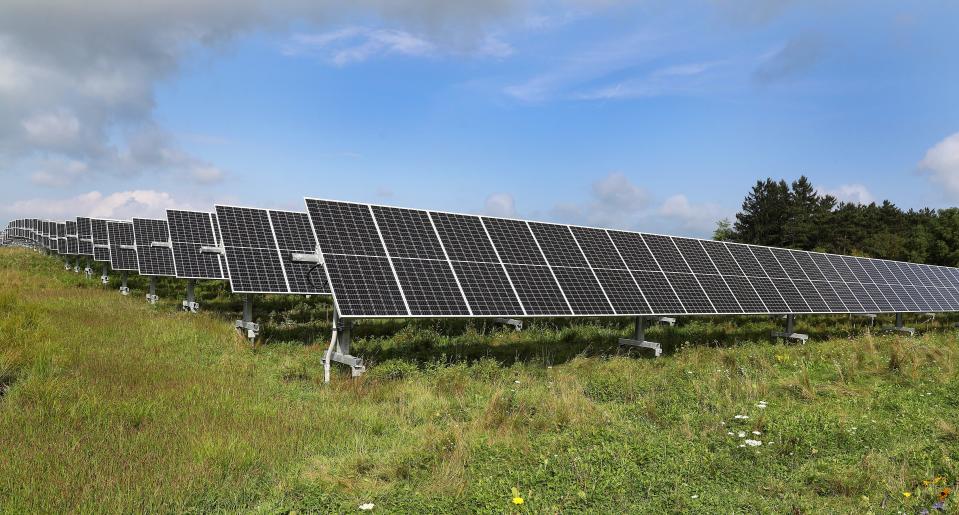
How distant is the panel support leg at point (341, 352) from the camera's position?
1166 centimetres

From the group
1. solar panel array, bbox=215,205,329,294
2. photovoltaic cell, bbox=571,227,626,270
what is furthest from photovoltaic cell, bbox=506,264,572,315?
solar panel array, bbox=215,205,329,294

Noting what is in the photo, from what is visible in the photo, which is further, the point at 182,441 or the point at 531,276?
the point at 531,276

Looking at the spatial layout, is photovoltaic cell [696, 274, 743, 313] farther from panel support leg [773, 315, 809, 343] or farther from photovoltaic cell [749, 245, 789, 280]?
photovoltaic cell [749, 245, 789, 280]

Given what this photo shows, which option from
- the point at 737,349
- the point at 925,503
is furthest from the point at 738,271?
the point at 925,503

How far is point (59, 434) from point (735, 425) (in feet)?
29.7

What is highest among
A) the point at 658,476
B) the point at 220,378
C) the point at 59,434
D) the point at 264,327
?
the point at 264,327

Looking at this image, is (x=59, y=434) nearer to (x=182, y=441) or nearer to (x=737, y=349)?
(x=182, y=441)

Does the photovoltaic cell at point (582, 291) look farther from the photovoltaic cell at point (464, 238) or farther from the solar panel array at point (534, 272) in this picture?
the photovoltaic cell at point (464, 238)

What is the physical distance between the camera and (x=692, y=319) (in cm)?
2403

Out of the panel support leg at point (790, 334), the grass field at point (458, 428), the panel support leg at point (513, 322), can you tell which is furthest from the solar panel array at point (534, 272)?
the panel support leg at point (513, 322)

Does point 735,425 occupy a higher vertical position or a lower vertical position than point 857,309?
lower

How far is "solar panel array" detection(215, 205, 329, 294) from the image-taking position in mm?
18031

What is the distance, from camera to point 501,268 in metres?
14.5

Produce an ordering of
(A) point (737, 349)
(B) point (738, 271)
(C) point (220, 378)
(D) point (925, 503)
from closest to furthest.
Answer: (D) point (925, 503) → (C) point (220, 378) → (A) point (737, 349) → (B) point (738, 271)
